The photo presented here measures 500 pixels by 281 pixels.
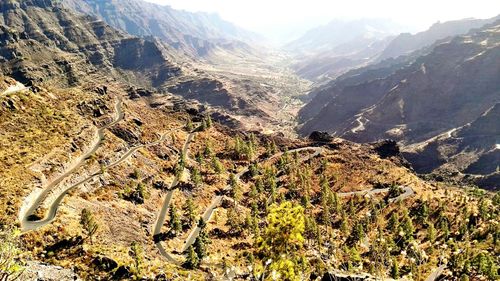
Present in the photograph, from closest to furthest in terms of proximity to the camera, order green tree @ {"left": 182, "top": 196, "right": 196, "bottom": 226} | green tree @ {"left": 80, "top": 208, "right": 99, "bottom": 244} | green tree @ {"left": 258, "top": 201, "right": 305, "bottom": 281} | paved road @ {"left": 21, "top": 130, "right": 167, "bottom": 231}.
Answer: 1. green tree @ {"left": 258, "top": 201, "right": 305, "bottom": 281}
2. paved road @ {"left": 21, "top": 130, "right": 167, "bottom": 231}
3. green tree @ {"left": 80, "top": 208, "right": 99, "bottom": 244}
4. green tree @ {"left": 182, "top": 196, "right": 196, "bottom": 226}

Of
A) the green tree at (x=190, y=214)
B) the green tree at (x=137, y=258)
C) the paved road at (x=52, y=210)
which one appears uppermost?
the paved road at (x=52, y=210)

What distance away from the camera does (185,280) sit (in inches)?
3435

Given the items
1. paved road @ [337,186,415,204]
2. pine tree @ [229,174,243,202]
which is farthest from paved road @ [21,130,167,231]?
paved road @ [337,186,415,204]

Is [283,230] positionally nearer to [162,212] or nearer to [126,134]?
[162,212]

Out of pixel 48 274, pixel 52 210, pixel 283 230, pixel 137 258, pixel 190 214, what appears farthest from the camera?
pixel 190 214

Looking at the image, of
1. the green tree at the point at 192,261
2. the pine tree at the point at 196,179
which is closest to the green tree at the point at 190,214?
the pine tree at the point at 196,179

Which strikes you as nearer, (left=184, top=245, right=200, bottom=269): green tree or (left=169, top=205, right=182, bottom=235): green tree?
(left=184, top=245, right=200, bottom=269): green tree

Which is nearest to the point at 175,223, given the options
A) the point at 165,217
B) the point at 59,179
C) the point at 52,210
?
the point at 165,217

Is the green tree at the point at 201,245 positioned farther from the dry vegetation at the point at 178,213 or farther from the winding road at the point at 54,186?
the winding road at the point at 54,186

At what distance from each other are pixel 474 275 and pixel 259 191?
9332 cm

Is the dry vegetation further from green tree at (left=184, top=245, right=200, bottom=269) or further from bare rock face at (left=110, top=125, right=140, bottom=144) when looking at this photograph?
green tree at (left=184, top=245, right=200, bottom=269)

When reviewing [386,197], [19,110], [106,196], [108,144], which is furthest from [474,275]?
[19,110]

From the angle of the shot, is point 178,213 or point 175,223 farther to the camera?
point 178,213

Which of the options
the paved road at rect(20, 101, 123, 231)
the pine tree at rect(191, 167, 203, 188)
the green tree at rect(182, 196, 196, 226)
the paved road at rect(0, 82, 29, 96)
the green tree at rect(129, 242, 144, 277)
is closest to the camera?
the green tree at rect(129, 242, 144, 277)
